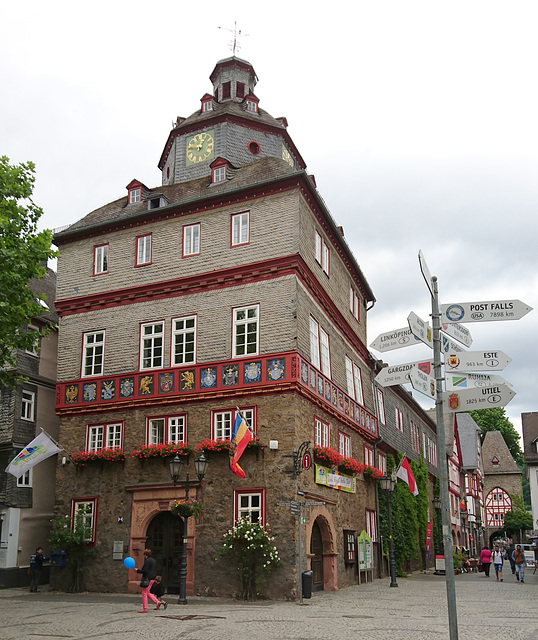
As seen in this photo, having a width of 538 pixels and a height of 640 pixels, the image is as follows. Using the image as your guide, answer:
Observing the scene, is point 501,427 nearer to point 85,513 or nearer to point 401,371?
point 85,513

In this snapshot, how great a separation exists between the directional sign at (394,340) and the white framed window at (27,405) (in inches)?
872

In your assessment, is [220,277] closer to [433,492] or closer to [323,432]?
[323,432]

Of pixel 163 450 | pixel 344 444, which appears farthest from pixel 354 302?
pixel 163 450

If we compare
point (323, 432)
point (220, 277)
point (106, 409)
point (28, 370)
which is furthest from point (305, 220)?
point (28, 370)

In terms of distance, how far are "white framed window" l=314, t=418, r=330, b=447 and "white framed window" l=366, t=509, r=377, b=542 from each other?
21.1 ft

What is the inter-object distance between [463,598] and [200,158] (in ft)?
67.7

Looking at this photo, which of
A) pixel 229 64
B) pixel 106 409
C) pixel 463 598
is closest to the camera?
pixel 463 598

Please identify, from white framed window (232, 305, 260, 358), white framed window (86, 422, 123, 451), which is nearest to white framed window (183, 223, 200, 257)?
white framed window (232, 305, 260, 358)

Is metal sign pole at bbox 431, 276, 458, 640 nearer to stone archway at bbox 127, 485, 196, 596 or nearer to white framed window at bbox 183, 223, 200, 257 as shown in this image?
stone archway at bbox 127, 485, 196, 596

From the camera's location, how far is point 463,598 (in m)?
21.7

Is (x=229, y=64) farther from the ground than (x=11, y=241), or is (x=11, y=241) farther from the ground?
(x=229, y=64)

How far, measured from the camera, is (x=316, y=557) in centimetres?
2381

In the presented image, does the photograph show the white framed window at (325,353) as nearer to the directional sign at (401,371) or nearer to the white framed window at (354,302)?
the white framed window at (354,302)

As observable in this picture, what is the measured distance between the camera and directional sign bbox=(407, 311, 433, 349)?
8.80 metres
